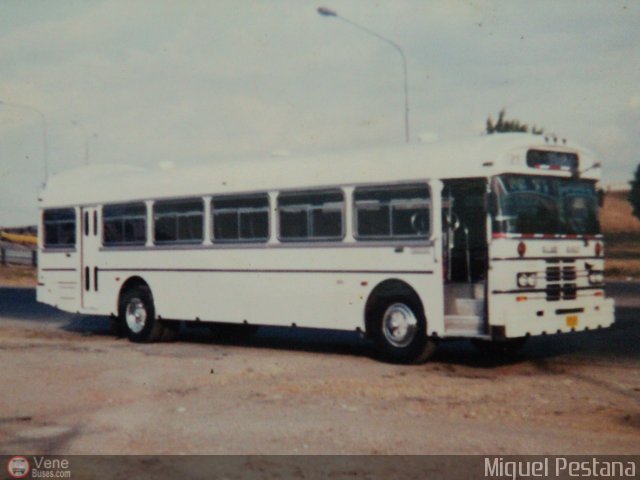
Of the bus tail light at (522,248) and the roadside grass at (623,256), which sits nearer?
the bus tail light at (522,248)

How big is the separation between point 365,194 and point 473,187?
1777 mm

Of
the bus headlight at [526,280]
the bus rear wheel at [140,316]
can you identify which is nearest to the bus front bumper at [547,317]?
the bus headlight at [526,280]

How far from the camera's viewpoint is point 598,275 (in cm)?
1501

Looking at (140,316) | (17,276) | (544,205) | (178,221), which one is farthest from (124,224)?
(17,276)

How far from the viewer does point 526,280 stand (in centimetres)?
1387

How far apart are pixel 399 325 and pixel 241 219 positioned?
3.72 m

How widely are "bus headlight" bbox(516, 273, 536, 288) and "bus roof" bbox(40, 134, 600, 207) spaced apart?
1.37 m

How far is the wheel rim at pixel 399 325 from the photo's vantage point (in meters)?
14.7

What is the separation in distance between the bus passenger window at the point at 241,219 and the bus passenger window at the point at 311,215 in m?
0.43

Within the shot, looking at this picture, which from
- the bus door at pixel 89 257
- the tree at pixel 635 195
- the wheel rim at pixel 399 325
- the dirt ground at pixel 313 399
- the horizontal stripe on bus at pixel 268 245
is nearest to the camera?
the dirt ground at pixel 313 399

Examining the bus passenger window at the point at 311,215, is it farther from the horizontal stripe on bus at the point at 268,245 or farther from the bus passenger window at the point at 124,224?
the bus passenger window at the point at 124,224

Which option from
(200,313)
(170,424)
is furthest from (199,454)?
(200,313)

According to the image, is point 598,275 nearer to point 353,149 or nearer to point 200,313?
point 353,149

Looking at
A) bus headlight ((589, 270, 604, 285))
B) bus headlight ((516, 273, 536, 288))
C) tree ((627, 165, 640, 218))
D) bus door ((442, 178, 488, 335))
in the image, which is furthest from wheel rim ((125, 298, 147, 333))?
tree ((627, 165, 640, 218))
